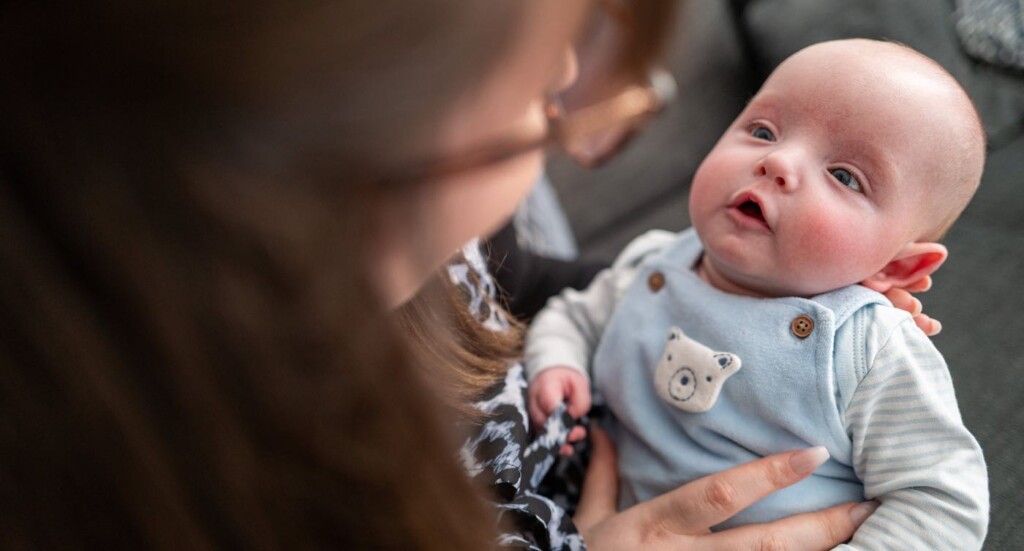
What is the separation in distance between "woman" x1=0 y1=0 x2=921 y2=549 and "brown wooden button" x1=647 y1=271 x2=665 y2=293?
0.38m

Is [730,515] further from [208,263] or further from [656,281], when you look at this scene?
[208,263]

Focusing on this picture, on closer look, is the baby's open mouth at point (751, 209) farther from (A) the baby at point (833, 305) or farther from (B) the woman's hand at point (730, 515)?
(B) the woman's hand at point (730, 515)

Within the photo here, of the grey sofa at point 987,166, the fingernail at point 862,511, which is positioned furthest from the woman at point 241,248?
the fingernail at point 862,511

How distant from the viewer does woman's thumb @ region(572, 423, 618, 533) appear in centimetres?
87

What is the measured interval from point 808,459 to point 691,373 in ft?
0.47

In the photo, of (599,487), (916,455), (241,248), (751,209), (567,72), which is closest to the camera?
(241,248)

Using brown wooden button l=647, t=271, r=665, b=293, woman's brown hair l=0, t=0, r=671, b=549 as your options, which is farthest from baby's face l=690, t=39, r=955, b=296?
woman's brown hair l=0, t=0, r=671, b=549

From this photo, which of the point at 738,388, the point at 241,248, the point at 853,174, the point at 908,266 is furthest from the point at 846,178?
the point at 241,248

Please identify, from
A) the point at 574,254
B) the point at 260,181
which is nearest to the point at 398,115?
the point at 260,181

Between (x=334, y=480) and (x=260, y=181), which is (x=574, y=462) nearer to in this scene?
(x=334, y=480)

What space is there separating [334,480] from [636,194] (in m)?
1.36

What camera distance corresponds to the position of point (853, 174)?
0.75 meters

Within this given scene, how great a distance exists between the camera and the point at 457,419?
0.72 m

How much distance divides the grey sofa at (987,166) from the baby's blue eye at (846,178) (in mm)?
189
